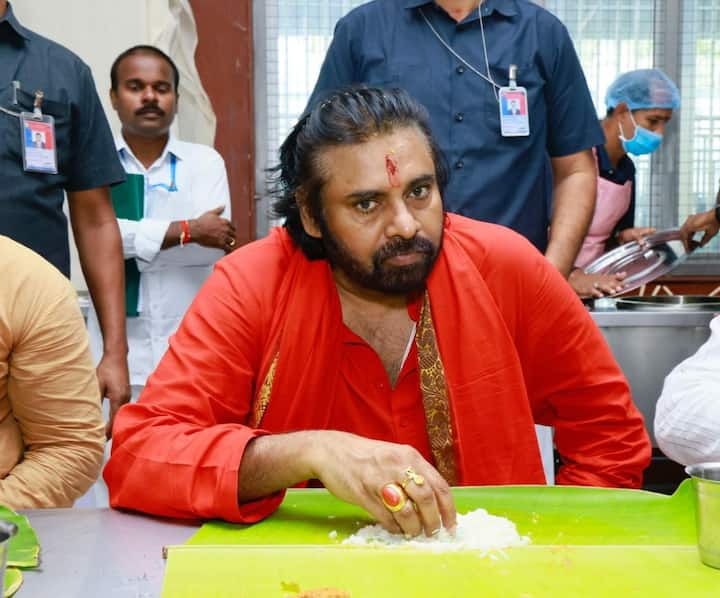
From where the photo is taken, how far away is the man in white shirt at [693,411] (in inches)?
73.2

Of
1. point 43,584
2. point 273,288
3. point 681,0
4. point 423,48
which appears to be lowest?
point 43,584

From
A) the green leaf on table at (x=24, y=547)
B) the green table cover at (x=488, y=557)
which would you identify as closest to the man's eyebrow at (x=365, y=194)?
the green table cover at (x=488, y=557)

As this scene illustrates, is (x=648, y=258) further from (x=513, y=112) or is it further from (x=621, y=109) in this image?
(x=621, y=109)

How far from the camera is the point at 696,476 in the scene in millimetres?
1267

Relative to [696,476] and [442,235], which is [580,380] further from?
[696,476]

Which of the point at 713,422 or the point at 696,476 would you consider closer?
the point at 696,476

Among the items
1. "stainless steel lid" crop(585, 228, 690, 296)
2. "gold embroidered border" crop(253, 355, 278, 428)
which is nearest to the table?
"gold embroidered border" crop(253, 355, 278, 428)

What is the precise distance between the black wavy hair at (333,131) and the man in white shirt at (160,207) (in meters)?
1.60

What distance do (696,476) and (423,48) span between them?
1.86 m

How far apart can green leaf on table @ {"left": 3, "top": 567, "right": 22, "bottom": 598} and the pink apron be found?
3428 millimetres

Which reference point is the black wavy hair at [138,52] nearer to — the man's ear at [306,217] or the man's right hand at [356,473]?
the man's ear at [306,217]

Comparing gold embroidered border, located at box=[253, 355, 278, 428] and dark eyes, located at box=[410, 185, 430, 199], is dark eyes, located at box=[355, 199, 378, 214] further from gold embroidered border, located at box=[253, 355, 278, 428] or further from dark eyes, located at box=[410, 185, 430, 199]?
gold embroidered border, located at box=[253, 355, 278, 428]

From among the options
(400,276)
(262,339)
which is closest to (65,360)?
(262,339)

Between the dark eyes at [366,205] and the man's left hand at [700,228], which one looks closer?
the dark eyes at [366,205]
